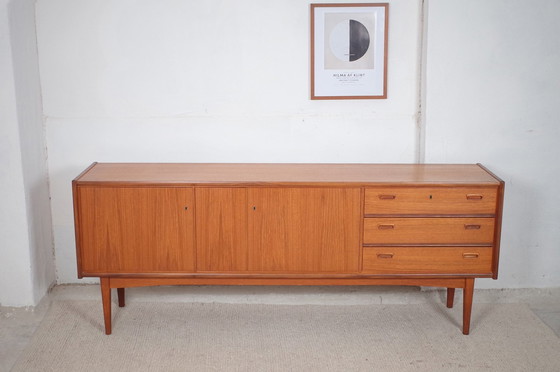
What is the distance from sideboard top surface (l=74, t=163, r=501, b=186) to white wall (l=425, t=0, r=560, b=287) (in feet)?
0.80

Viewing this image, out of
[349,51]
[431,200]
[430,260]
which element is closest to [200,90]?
[349,51]

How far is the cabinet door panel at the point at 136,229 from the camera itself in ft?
11.2

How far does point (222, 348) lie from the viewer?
3.44 metres

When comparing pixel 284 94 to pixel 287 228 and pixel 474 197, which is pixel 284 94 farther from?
pixel 474 197

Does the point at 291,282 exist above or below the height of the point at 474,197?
below

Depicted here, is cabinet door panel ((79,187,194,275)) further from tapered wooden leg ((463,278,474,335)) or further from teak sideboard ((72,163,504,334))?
tapered wooden leg ((463,278,474,335))

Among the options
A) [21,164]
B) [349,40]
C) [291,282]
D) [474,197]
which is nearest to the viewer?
[474,197]

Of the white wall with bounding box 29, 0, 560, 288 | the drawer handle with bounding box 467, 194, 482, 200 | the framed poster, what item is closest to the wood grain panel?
the white wall with bounding box 29, 0, 560, 288

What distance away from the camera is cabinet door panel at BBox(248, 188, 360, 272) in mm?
3410

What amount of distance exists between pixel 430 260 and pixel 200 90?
5.45ft

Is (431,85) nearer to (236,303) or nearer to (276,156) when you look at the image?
(276,156)

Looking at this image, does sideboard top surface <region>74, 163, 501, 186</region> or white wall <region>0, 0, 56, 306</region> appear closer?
sideboard top surface <region>74, 163, 501, 186</region>

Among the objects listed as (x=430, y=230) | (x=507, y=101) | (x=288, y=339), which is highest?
(x=507, y=101)

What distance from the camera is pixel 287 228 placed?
136 inches
